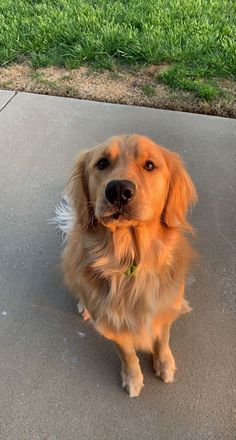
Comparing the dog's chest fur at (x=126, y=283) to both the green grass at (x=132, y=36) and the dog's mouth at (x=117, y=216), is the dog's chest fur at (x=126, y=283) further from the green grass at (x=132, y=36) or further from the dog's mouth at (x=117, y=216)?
the green grass at (x=132, y=36)

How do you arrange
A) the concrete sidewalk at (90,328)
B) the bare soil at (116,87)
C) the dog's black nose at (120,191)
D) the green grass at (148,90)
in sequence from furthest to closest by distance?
the green grass at (148,90) → the bare soil at (116,87) → the concrete sidewalk at (90,328) → the dog's black nose at (120,191)

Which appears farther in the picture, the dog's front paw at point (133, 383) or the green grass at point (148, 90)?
the green grass at point (148, 90)

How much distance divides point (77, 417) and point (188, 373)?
23.4 inches

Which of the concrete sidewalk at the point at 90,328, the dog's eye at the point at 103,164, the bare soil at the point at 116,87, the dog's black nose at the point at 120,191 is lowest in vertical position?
Result: the concrete sidewalk at the point at 90,328

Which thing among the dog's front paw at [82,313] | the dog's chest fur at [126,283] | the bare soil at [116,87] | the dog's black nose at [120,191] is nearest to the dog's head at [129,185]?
the dog's black nose at [120,191]

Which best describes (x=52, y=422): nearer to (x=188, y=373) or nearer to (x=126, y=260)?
(x=188, y=373)

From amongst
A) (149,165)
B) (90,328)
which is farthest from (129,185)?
(90,328)

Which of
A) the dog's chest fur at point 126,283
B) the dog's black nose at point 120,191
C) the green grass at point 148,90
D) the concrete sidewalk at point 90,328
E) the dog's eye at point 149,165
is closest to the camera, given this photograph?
the dog's black nose at point 120,191

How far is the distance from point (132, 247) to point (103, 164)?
379mm

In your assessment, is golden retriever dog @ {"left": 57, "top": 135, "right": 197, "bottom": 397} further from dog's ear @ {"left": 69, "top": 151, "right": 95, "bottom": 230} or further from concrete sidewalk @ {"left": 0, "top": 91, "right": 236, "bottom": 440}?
concrete sidewalk @ {"left": 0, "top": 91, "right": 236, "bottom": 440}

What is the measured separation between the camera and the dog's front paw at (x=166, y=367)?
224 cm

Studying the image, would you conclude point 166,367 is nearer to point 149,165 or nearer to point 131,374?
point 131,374

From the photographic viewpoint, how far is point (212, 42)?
4.32 m

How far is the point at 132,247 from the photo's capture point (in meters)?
1.95
